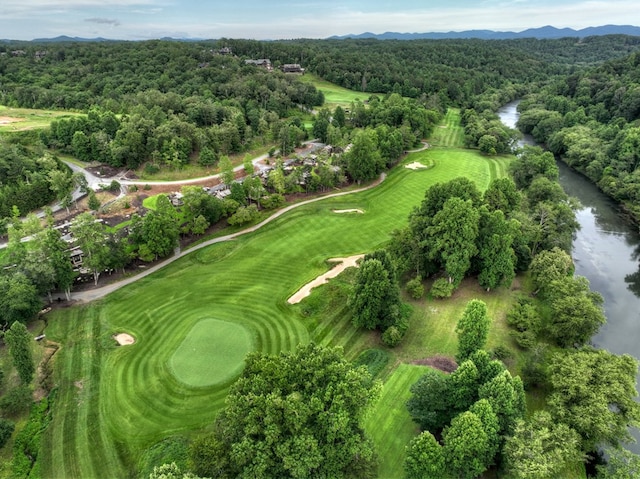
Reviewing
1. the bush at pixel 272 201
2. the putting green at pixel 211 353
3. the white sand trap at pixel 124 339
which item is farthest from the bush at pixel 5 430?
the bush at pixel 272 201

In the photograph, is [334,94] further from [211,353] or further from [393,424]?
[393,424]

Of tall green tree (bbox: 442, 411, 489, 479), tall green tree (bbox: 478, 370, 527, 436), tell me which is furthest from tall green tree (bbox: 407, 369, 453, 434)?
tall green tree (bbox: 442, 411, 489, 479)

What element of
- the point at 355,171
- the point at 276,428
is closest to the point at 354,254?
the point at 355,171

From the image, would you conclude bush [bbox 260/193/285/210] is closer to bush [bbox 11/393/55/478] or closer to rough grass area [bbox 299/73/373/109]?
bush [bbox 11/393/55/478]

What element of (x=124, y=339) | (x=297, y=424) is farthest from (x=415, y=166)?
(x=297, y=424)

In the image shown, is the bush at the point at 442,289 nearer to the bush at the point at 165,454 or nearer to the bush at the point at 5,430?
the bush at the point at 165,454

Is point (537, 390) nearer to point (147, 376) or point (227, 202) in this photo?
point (147, 376)
